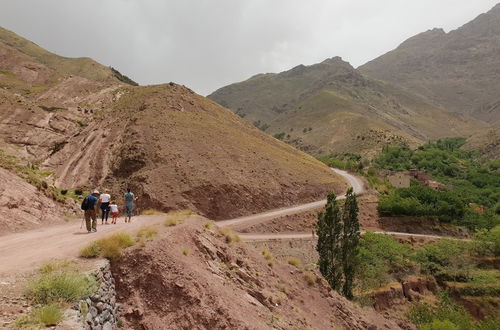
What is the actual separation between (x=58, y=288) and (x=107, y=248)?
7.48ft

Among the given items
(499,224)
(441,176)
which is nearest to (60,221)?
Result: (499,224)

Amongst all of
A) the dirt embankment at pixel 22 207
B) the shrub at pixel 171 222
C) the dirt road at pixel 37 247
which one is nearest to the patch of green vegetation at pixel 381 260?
the shrub at pixel 171 222

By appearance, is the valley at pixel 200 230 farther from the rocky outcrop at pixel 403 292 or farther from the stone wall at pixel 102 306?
the rocky outcrop at pixel 403 292

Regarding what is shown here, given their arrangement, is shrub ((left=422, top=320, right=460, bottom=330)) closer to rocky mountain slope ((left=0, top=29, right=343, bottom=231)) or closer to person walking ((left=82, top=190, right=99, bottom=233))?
rocky mountain slope ((left=0, top=29, right=343, bottom=231))

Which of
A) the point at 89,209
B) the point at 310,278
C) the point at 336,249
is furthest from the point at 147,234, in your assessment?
the point at 336,249

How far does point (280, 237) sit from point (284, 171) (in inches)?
556

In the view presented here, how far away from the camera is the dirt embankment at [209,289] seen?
9508mm

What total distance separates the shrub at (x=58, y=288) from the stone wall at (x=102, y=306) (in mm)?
223

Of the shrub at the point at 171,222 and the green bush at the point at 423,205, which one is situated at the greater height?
the shrub at the point at 171,222

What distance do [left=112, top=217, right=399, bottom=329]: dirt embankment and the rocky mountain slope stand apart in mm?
19183

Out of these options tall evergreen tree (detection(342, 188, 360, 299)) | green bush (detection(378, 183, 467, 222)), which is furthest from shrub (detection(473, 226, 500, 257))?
tall evergreen tree (detection(342, 188, 360, 299))

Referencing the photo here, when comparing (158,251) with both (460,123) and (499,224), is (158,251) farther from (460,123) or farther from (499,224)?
(460,123)

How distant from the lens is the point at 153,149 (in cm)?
3919

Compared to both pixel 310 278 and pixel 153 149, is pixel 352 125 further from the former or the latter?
pixel 310 278
